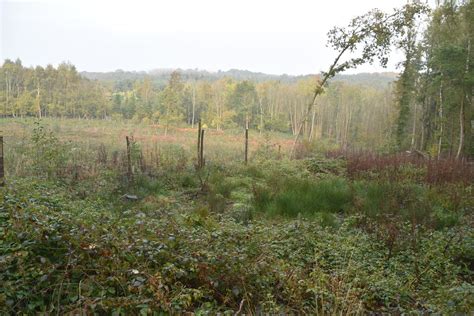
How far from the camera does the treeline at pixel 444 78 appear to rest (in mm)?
17891

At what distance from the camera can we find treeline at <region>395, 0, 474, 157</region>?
17891mm

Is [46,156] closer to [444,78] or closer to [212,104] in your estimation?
[444,78]

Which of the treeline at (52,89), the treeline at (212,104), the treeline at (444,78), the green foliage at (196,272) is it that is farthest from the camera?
the treeline at (212,104)

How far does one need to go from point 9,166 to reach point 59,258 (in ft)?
25.0

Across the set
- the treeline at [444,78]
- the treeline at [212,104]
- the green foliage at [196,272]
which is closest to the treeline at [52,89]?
the treeline at [212,104]

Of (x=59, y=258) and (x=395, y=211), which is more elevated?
(x=59, y=258)

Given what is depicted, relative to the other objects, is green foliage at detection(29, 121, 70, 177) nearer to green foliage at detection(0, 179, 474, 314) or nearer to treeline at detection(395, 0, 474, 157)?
green foliage at detection(0, 179, 474, 314)

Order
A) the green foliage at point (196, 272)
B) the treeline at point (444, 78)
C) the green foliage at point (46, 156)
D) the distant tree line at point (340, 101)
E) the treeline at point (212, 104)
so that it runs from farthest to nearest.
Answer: the treeline at point (212, 104), the distant tree line at point (340, 101), the treeline at point (444, 78), the green foliage at point (46, 156), the green foliage at point (196, 272)

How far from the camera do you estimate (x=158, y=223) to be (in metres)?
4.08

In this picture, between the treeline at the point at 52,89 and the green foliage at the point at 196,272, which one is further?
the treeline at the point at 52,89

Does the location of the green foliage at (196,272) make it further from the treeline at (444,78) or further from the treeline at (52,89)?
the treeline at (52,89)

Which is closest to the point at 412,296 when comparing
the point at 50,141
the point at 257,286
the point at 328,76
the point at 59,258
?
→ the point at 257,286

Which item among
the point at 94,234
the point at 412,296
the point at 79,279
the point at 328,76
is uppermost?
the point at 328,76

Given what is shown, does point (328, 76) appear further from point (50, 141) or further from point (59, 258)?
point (59, 258)
